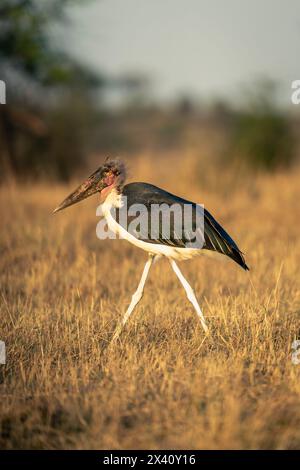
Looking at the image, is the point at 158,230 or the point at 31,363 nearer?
the point at 31,363

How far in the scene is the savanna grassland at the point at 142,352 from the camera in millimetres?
3279

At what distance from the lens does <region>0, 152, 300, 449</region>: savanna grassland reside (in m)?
3.28

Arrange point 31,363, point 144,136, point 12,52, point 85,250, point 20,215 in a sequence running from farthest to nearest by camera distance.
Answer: point 144,136 → point 12,52 → point 20,215 → point 85,250 → point 31,363

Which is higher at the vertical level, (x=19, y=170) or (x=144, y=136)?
(x=144, y=136)

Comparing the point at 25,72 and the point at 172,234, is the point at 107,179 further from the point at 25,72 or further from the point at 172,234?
the point at 25,72

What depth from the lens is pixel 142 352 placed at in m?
4.18

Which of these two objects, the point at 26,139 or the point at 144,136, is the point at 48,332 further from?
the point at 144,136

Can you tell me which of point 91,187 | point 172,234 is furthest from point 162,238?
point 91,187

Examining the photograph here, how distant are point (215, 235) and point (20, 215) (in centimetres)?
514

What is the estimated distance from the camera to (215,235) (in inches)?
177

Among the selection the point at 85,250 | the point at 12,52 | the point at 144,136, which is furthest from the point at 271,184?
the point at 144,136

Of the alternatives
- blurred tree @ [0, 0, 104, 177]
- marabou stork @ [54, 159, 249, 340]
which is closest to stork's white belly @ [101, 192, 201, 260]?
marabou stork @ [54, 159, 249, 340]

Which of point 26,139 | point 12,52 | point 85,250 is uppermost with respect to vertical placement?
point 12,52

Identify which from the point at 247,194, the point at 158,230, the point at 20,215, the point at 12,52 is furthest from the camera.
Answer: the point at 12,52
